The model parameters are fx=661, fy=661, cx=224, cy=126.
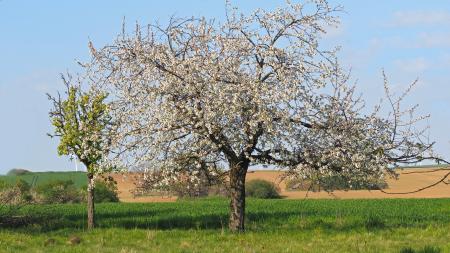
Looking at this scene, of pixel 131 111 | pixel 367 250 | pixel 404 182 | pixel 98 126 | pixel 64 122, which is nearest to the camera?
pixel 367 250

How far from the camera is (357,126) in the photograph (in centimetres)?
2162

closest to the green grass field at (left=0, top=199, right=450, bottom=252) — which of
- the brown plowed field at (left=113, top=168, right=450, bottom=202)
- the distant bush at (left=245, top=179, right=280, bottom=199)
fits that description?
the brown plowed field at (left=113, top=168, right=450, bottom=202)

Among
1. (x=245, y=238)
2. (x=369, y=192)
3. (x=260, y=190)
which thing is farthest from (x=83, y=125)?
(x=260, y=190)

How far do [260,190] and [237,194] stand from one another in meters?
56.8

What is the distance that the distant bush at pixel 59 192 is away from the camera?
201 ft

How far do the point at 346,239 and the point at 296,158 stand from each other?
3271mm

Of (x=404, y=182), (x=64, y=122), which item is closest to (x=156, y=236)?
(x=64, y=122)

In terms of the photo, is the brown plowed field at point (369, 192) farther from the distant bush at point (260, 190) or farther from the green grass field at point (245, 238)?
the green grass field at point (245, 238)

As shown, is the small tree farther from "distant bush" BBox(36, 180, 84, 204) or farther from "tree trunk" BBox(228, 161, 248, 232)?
"distant bush" BBox(36, 180, 84, 204)

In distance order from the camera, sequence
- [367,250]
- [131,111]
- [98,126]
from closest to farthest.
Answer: [367,250] → [131,111] → [98,126]

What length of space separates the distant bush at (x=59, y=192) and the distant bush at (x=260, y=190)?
20.1 meters

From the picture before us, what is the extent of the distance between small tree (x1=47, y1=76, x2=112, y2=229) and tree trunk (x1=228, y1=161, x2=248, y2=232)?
189 inches

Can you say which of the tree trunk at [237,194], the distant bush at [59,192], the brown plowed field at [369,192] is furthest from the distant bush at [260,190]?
the tree trunk at [237,194]

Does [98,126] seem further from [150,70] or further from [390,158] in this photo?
[390,158]
